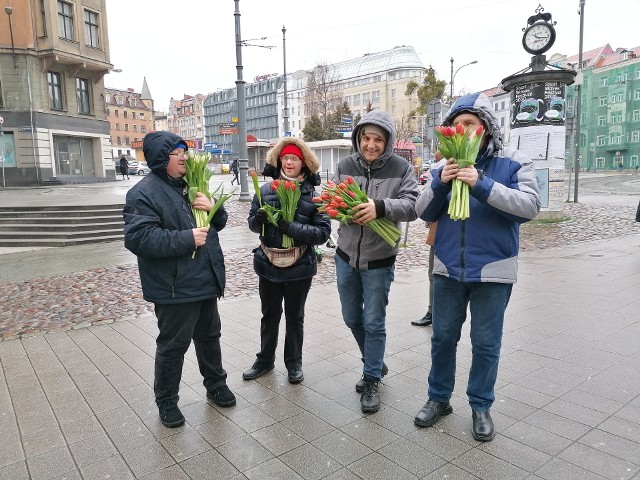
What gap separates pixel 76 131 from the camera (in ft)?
100

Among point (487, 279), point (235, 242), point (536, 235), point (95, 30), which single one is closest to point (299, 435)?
point (487, 279)

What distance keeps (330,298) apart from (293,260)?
9.60ft

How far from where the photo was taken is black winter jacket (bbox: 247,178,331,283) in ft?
12.6

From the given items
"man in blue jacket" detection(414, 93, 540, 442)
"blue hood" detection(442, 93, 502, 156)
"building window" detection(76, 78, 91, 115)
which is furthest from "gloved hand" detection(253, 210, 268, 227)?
"building window" detection(76, 78, 91, 115)

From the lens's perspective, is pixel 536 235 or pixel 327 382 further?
pixel 536 235

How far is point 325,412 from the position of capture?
3.49 meters

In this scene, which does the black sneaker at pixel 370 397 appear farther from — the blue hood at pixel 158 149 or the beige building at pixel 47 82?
the beige building at pixel 47 82

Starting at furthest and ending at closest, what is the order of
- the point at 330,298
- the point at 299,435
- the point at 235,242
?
the point at 235,242
the point at 330,298
the point at 299,435

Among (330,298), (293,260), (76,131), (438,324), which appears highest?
(76,131)

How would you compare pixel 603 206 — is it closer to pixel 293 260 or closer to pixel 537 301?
pixel 537 301

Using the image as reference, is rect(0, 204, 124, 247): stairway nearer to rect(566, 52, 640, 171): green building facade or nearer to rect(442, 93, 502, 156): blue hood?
rect(442, 93, 502, 156): blue hood

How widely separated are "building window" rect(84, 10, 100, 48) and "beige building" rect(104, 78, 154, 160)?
Result: 69257 mm

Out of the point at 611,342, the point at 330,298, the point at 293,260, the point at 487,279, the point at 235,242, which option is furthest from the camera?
the point at 235,242

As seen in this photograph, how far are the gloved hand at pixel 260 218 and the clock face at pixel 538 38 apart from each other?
464 inches
